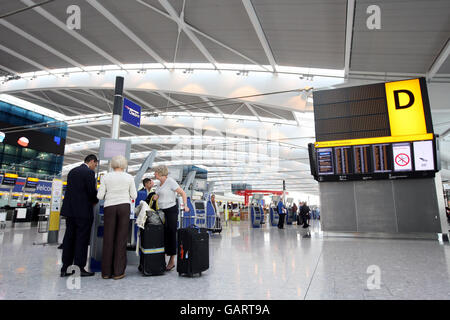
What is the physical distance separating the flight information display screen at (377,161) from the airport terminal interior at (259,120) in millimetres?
38

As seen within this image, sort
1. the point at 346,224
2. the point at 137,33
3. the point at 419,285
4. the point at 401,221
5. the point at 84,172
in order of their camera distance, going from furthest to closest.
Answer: the point at 137,33 < the point at 346,224 < the point at 401,221 < the point at 84,172 < the point at 419,285

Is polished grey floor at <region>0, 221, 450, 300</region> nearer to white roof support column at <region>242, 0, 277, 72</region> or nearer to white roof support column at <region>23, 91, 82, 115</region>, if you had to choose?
white roof support column at <region>242, 0, 277, 72</region>

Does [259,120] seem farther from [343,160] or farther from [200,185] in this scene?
[343,160]

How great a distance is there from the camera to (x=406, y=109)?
28.5 ft

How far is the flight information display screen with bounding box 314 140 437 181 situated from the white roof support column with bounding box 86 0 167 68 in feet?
25.9

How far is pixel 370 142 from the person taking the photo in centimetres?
888

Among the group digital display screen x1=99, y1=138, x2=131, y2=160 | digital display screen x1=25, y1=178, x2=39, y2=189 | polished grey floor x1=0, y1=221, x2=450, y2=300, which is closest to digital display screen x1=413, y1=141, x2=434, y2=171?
polished grey floor x1=0, y1=221, x2=450, y2=300

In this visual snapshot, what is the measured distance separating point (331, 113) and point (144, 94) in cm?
1078

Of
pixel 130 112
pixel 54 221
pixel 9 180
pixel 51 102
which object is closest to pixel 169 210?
pixel 130 112

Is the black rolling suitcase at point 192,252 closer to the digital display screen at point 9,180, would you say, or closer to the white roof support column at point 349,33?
the white roof support column at point 349,33

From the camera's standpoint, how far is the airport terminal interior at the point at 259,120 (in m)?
3.46
